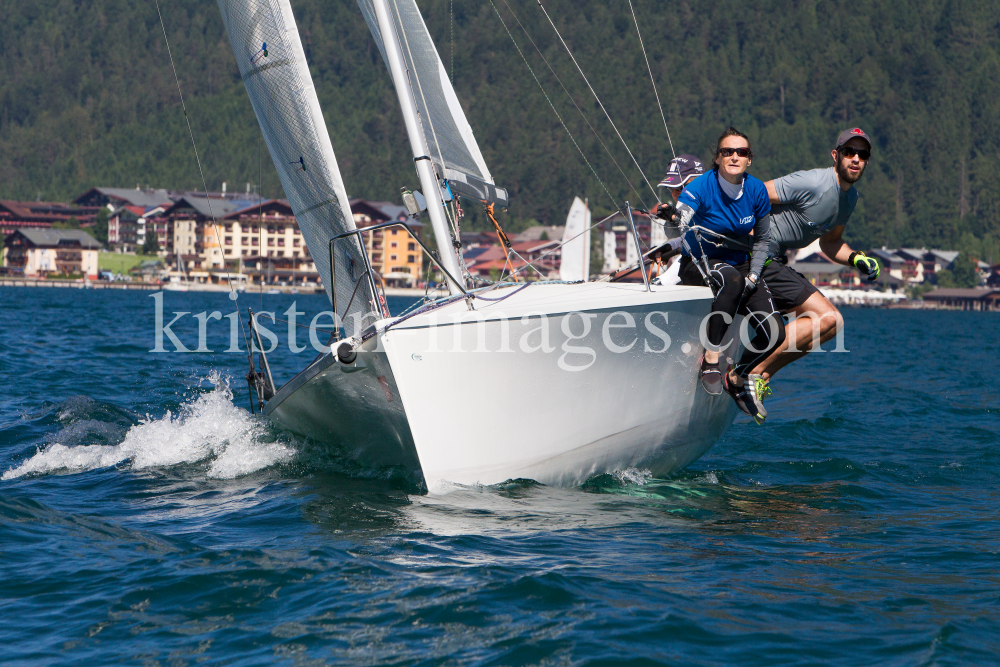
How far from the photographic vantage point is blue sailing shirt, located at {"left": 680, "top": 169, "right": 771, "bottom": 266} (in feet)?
18.2

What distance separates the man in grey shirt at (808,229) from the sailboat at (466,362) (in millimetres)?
575

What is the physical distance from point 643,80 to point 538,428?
5024 inches

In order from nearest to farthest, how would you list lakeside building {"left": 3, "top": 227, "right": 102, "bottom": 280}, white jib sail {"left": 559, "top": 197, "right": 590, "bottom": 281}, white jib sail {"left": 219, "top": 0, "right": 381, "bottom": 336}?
white jib sail {"left": 219, "top": 0, "right": 381, "bottom": 336} → white jib sail {"left": 559, "top": 197, "right": 590, "bottom": 281} → lakeside building {"left": 3, "top": 227, "right": 102, "bottom": 280}

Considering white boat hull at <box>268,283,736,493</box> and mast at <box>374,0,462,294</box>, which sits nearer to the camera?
Answer: white boat hull at <box>268,283,736,493</box>

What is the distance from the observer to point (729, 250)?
19.1 ft

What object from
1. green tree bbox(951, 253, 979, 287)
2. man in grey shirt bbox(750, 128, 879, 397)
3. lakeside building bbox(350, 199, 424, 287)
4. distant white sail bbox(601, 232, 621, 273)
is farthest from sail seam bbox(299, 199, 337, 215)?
green tree bbox(951, 253, 979, 287)

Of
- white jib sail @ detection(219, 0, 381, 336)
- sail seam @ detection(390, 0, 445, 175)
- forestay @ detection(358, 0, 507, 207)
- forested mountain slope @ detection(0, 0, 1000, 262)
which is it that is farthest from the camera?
forested mountain slope @ detection(0, 0, 1000, 262)

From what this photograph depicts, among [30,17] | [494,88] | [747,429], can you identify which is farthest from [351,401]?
[30,17]

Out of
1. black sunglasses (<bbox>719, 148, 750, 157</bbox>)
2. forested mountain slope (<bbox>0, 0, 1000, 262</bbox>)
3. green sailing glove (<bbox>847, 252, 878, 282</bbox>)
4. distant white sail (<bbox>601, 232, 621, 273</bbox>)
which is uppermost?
forested mountain slope (<bbox>0, 0, 1000, 262</bbox>)

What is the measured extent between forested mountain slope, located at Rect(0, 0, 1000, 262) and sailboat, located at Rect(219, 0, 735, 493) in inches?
3578

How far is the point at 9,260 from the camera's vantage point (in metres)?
95.6

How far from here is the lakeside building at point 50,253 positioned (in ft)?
303

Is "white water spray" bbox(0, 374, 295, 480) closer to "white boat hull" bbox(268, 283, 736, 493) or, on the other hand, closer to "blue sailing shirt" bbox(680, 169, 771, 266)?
"white boat hull" bbox(268, 283, 736, 493)

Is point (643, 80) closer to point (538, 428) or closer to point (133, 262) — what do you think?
point (133, 262)
